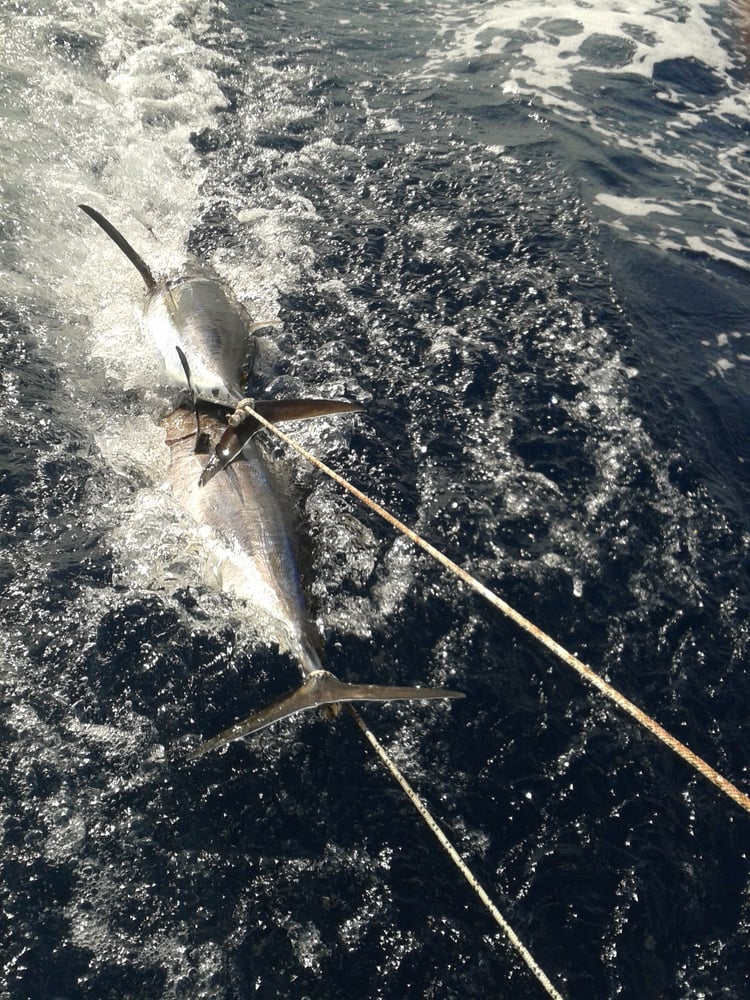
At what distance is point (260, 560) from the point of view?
385 centimetres

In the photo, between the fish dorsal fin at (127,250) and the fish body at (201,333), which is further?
the fish dorsal fin at (127,250)

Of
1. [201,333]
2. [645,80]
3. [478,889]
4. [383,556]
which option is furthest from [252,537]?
[645,80]

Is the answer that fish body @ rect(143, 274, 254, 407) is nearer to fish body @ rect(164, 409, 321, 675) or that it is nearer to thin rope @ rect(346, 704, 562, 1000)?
fish body @ rect(164, 409, 321, 675)

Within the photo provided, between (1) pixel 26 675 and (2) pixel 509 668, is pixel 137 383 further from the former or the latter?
(2) pixel 509 668

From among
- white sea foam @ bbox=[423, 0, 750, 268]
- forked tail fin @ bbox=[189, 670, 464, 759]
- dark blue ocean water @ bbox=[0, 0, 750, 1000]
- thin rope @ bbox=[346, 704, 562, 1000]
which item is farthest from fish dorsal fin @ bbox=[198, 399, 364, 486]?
white sea foam @ bbox=[423, 0, 750, 268]

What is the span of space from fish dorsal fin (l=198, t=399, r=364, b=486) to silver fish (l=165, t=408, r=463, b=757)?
0.06 metres

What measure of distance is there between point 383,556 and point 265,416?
115 centimetres

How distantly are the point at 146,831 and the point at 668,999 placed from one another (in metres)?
2.39

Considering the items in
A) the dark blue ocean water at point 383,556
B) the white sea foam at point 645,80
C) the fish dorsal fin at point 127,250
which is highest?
the white sea foam at point 645,80

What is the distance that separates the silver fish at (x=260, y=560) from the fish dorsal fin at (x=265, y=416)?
57 mm

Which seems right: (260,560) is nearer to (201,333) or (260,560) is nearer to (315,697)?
(315,697)

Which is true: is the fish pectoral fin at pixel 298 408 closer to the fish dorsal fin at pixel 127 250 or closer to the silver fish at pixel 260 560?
the silver fish at pixel 260 560

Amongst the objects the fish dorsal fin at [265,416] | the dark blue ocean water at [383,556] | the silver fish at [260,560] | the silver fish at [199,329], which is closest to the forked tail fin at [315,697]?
the silver fish at [260,560]

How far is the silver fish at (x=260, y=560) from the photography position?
10.7 feet
